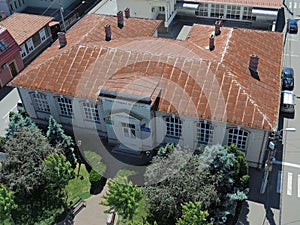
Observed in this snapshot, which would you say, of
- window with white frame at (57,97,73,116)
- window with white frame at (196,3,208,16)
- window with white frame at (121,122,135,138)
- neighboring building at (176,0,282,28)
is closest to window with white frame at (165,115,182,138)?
window with white frame at (121,122,135,138)

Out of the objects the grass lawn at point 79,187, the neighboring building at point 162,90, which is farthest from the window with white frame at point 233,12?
the grass lawn at point 79,187

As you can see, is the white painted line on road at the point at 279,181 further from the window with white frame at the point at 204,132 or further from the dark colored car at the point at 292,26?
the dark colored car at the point at 292,26

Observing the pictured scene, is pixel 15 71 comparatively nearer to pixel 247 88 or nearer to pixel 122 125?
pixel 122 125

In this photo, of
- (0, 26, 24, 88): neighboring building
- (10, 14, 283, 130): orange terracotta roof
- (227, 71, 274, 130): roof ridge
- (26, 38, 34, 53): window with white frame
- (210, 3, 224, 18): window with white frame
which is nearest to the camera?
(227, 71, 274, 130): roof ridge

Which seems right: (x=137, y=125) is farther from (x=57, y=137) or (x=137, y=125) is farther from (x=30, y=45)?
(x=30, y=45)

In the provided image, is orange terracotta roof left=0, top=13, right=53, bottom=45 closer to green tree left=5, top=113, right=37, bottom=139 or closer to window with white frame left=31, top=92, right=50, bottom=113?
window with white frame left=31, top=92, right=50, bottom=113
